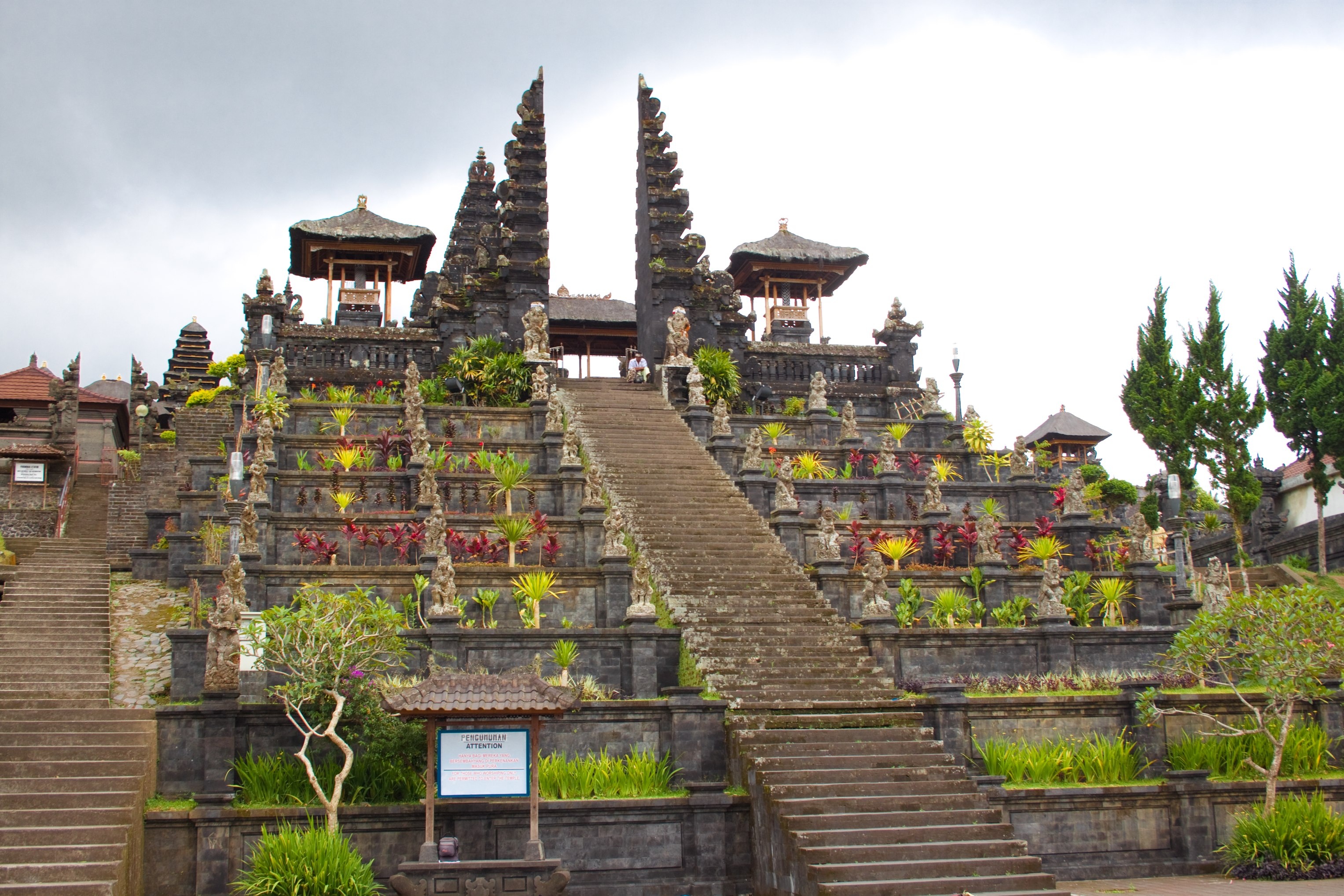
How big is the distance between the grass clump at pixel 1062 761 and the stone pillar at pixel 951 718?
29 centimetres

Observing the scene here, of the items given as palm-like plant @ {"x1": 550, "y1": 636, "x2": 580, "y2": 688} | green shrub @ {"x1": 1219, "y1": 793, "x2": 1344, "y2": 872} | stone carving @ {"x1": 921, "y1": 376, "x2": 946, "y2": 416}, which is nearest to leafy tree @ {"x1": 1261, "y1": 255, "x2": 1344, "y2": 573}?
stone carving @ {"x1": 921, "y1": 376, "x2": 946, "y2": 416}

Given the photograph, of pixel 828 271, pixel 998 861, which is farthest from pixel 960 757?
pixel 828 271

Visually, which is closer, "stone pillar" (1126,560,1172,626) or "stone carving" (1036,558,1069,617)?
"stone carving" (1036,558,1069,617)

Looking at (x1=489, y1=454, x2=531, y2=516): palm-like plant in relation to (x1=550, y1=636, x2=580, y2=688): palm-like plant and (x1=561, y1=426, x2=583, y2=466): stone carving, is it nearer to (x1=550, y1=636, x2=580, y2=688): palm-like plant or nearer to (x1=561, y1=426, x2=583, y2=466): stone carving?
(x1=561, y1=426, x2=583, y2=466): stone carving

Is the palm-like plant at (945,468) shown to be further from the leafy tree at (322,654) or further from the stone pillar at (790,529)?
the leafy tree at (322,654)

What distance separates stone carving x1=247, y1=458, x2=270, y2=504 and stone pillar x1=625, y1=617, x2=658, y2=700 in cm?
696

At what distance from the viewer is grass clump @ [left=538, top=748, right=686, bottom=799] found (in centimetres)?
1538

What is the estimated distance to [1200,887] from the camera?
14859mm

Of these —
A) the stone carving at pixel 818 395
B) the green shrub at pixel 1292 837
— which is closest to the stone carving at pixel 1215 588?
the green shrub at pixel 1292 837

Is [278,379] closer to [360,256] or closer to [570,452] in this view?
[570,452]

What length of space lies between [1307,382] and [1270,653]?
66.6 ft

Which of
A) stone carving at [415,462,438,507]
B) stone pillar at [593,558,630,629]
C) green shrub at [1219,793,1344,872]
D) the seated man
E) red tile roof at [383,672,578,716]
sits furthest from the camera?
the seated man

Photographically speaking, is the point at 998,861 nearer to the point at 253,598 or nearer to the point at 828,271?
the point at 253,598

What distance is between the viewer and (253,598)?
19125 millimetres
